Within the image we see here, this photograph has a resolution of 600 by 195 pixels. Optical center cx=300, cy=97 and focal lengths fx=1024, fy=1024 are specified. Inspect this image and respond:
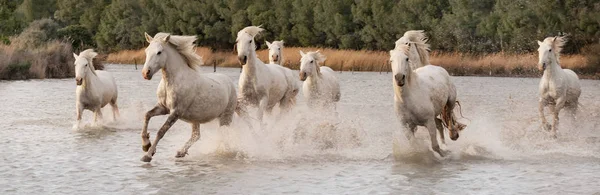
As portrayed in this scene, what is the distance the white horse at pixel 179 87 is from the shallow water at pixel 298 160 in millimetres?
600

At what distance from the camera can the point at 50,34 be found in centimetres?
7569

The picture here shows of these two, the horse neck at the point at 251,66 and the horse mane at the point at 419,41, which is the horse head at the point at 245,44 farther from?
the horse mane at the point at 419,41

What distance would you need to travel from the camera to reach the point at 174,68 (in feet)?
41.8

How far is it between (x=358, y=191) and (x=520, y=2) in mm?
50580

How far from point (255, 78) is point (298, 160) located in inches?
87.9

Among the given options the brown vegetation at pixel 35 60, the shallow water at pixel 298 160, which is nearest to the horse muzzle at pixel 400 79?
the shallow water at pixel 298 160

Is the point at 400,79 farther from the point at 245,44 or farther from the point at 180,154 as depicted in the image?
the point at 245,44

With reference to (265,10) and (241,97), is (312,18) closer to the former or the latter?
(265,10)

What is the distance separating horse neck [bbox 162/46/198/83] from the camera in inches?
500

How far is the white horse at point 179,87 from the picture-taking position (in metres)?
12.6

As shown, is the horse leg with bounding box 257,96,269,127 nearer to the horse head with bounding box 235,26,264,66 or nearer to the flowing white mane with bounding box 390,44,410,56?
the horse head with bounding box 235,26,264,66

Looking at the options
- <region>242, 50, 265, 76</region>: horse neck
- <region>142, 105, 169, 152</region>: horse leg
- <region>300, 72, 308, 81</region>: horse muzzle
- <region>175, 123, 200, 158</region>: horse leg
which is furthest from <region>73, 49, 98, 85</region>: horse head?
<region>142, 105, 169, 152</region>: horse leg

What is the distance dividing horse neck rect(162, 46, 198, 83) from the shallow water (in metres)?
1.11

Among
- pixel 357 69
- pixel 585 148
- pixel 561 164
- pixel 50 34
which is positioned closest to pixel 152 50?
pixel 561 164
